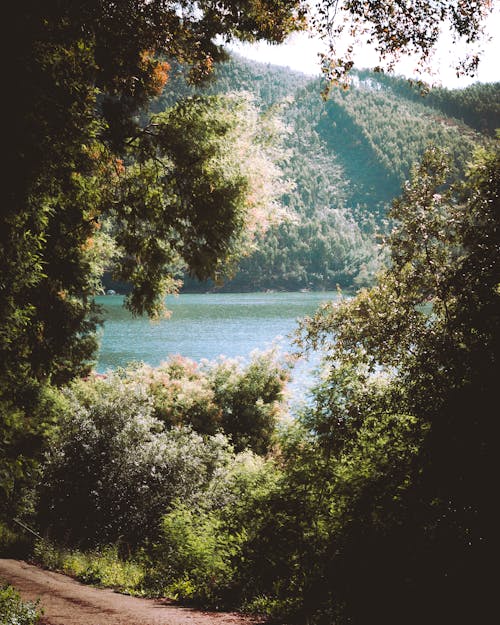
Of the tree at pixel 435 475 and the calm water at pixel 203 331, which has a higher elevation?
the tree at pixel 435 475

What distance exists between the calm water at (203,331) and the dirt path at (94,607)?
29.1 m

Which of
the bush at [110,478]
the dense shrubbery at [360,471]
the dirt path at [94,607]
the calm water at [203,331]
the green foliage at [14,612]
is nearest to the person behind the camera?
the dense shrubbery at [360,471]

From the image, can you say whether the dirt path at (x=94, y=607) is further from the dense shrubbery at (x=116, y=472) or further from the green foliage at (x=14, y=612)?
the dense shrubbery at (x=116, y=472)

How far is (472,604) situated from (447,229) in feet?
21.4

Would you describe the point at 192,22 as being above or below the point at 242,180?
above

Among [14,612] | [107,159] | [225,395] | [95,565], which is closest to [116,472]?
[95,565]

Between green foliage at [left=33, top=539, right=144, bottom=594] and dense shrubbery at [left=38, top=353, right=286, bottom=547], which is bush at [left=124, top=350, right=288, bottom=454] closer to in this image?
dense shrubbery at [left=38, top=353, right=286, bottom=547]

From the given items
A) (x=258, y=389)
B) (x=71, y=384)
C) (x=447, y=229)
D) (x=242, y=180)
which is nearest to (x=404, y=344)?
(x=447, y=229)

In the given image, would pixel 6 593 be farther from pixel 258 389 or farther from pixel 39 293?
pixel 258 389

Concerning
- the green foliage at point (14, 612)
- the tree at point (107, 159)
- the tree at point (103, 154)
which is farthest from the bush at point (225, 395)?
the green foliage at point (14, 612)

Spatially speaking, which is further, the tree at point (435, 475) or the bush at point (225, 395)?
the bush at point (225, 395)

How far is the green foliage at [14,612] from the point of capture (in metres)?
5.14

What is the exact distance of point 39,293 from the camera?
7.81m

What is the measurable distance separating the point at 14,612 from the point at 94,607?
1811mm
